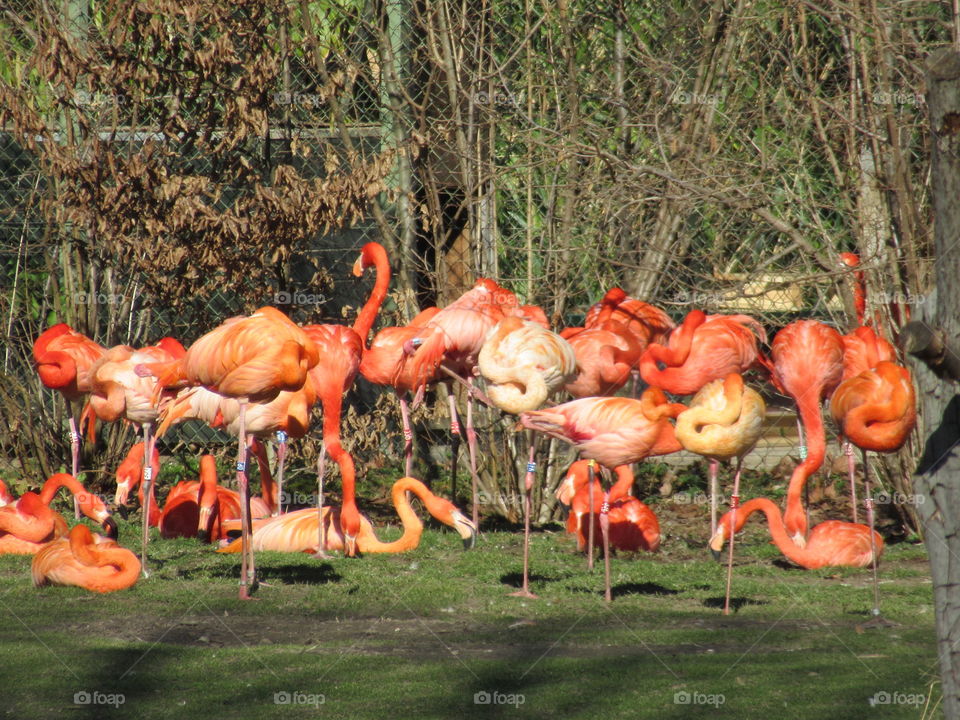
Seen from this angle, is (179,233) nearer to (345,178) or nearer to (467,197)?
(345,178)

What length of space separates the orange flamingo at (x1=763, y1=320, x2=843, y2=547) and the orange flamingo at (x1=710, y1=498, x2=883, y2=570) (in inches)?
5.4

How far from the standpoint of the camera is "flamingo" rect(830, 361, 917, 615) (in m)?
5.91

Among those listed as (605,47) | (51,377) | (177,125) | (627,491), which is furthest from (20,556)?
(605,47)

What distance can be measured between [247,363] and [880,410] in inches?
126

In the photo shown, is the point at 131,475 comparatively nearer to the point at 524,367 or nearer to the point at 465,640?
the point at 524,367

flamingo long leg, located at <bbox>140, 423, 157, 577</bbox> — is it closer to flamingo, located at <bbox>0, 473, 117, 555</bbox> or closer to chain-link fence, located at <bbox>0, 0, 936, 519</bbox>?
flamingo, located at <bbox>0, 473, 117, 555</bbox>

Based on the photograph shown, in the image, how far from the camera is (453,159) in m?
8.96

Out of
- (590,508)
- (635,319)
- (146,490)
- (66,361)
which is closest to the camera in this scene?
(590,508)

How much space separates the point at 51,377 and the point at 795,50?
18.0ft

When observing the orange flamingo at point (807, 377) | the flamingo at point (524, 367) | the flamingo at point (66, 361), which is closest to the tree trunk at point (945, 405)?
the flamingo at point (524, 367)

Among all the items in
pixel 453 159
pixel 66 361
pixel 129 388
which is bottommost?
pixel 129 388

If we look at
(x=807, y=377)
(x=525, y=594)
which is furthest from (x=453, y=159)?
(x=525, y=594)

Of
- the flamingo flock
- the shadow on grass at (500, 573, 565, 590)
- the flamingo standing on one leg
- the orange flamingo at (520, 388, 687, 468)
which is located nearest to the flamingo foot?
the flamingo flock

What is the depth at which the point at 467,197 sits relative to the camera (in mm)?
8359
